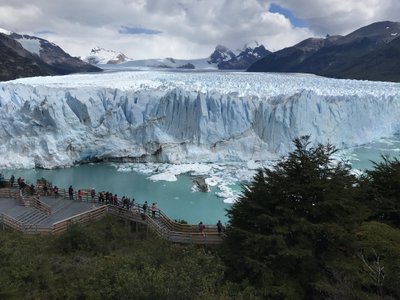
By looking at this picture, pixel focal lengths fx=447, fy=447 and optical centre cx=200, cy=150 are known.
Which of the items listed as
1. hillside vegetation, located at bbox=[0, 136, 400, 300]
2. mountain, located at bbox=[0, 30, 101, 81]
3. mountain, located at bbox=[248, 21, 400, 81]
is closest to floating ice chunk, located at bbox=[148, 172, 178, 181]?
hillside vegetation, located at bbox=[0, 136, 400, 300]

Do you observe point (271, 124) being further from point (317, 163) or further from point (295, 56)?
point (295, 56)

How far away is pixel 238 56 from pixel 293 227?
97.8 m

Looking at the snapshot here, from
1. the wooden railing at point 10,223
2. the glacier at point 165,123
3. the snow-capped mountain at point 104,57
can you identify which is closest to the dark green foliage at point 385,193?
the wooden railing at point 10,223

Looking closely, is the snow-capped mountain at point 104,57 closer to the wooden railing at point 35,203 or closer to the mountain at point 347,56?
the mountain at point 347,56

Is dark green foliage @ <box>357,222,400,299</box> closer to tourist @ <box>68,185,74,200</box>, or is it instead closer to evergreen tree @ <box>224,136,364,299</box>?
evergreen tree @ <box>224,136,364,299</box>

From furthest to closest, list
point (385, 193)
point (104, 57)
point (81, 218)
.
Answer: point (104, 57), point (81, 218), point (385, 193)

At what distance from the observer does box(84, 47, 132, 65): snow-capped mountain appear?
10822 centimetres

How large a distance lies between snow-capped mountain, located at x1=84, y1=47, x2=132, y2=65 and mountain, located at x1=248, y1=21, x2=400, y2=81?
41284mm

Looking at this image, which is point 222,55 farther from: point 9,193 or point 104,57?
point 9,193

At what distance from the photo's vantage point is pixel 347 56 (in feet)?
239

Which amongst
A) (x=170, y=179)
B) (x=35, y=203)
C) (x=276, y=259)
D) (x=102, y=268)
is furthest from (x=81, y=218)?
(x=170, y=179)

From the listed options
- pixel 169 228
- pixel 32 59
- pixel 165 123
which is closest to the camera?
pixel 169 228

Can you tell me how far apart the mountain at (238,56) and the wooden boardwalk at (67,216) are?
78.9m

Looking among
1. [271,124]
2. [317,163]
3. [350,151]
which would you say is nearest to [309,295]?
[317,163]
